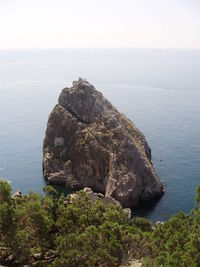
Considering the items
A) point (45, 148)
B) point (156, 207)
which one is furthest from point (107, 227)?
point (45, 148)

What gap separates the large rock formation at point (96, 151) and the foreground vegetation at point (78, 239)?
53344 millimetres

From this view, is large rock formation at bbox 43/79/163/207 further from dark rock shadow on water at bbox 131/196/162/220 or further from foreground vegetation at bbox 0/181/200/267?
foreground vegetation at bbox 0/181/200/267

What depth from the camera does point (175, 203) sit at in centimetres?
9188

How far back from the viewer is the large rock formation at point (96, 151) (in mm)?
97312

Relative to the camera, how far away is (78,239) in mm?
33062

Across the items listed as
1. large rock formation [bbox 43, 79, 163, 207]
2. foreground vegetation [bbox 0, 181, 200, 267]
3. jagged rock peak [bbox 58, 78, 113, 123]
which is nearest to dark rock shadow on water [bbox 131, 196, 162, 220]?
large rock formation [bbox 43, 79, 163, 207]

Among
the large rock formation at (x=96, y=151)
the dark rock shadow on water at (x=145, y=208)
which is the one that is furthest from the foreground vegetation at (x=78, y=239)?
the large rock formation at (x=96, y=151)

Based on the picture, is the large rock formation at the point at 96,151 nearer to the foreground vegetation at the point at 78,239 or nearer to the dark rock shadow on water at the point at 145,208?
the dark rock shadow on water at the point at 145,208

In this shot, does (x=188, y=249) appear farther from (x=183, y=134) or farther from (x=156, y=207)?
(x=183, y=134)

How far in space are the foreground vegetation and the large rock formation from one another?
5334 centimetres

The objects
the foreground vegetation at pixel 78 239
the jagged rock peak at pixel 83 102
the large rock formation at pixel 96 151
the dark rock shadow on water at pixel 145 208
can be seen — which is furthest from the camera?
the jagged rock peak at pixel 83 102

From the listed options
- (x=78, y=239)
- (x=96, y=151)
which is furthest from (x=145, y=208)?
(x=78, y=239)

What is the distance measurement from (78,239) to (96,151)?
237ft

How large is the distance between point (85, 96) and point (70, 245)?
A: 8653 cm
